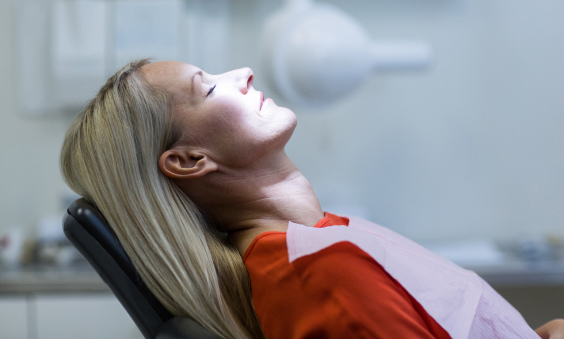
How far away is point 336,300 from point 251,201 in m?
0.28

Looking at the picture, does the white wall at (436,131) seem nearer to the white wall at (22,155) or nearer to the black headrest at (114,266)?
the white wall at (22,155)

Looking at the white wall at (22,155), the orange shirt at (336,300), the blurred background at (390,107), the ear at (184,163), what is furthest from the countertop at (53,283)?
the orange shirt at (336,300)

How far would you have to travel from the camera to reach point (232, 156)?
0.83 meters

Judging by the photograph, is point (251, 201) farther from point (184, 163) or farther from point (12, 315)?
point (12, 315)

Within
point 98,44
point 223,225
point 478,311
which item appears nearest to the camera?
point 478,311

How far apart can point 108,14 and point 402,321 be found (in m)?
1.64

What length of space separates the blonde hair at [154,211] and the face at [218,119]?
0.08 ft

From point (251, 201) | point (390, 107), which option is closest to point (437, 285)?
point (251, 201)

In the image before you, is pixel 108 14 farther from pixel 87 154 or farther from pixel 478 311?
pixel 478 311

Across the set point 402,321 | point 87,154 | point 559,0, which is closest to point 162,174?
point 87,154

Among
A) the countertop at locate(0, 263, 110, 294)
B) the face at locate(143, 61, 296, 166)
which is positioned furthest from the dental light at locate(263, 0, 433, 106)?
the countertop at locate(0, 263, 110, 294)

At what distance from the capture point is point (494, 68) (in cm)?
181

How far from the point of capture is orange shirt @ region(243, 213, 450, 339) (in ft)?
2.04

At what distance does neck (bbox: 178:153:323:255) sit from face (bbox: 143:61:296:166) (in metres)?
0.04
